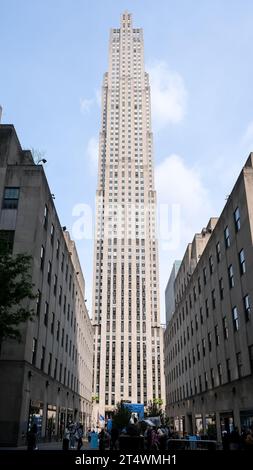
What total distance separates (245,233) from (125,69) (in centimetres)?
18515

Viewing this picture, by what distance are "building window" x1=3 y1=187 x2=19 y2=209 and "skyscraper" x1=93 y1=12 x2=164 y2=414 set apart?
123176 mm

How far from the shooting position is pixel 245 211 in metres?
29.9

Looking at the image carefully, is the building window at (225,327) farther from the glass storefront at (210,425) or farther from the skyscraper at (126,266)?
the skyscraper at (126,266)

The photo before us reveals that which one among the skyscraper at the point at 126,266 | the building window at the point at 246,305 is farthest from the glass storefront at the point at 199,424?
the skyscraper at the point at 126,266

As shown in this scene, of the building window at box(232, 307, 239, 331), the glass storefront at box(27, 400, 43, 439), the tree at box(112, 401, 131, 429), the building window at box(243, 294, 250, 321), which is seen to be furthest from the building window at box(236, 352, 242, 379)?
the tree at box(112, 401, 131, 429)

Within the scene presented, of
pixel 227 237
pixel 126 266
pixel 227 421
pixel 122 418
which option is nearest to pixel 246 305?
pixel 227 237

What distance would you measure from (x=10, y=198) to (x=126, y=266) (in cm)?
12551

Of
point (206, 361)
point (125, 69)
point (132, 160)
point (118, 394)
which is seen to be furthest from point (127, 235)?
point (206, 361)

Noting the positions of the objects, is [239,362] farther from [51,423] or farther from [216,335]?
[51,423]

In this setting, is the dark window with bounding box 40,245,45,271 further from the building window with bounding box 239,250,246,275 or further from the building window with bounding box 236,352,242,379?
the building window with bounding box 236,352,242,379

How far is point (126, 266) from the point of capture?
15562 centimetres
